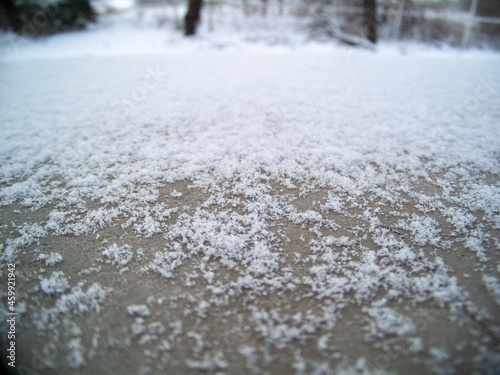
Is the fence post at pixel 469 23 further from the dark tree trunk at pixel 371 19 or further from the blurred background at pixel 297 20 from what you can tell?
the dark tree trunk at pixel 371 19

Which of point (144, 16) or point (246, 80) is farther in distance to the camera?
point (144, 16)

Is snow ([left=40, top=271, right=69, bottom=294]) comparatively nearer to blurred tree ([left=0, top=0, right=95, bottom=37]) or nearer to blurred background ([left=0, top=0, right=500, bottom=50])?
blurred background ([left=0, top=0, right=500, bottom=50])

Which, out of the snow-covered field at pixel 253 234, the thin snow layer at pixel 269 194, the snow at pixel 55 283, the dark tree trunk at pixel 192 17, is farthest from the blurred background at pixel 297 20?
the snow at pixel 55 283

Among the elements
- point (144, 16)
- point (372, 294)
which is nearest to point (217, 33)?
point (144, 16)

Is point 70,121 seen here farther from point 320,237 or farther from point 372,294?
point 372,294

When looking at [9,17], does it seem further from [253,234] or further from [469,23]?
[469,23]

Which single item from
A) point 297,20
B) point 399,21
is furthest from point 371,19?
point 297,20
